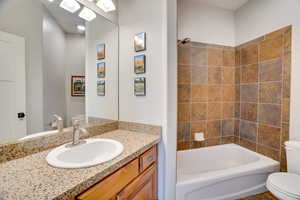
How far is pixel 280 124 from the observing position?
5.60 feet

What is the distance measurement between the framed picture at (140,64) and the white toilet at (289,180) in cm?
167

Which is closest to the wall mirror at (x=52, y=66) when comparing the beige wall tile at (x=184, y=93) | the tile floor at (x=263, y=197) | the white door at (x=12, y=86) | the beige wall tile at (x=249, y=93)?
the white door at (x=12, y=86)

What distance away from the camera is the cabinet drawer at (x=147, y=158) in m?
1.06

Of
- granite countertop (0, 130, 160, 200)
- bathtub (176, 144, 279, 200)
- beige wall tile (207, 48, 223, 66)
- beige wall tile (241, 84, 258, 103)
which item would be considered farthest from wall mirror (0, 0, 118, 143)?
beige wall tile (241, 84, 258, 103)

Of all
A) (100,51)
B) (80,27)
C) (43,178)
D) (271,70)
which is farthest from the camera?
(271,70)

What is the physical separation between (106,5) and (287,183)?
2488 millimetres

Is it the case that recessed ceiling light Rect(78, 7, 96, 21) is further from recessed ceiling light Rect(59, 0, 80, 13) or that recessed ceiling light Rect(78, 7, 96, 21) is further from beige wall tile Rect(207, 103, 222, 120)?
beige wall tile Rect(207, 103, 222, 120)

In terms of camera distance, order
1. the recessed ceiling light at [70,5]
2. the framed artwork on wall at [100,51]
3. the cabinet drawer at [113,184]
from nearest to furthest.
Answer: the cabinet drawer at [113,184] < the recessed ceiling light at [70,5] < the framed artwork on wall at [100,51]

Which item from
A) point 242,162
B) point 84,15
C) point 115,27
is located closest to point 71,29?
point 84,15

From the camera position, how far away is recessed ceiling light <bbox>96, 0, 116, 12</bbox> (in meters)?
1.41

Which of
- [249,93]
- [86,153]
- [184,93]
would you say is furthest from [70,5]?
[249,93]

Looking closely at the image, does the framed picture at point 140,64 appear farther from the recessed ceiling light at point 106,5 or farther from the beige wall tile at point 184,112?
the beige wall tile at point 184,112

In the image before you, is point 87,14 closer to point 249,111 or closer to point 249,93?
point 249,93

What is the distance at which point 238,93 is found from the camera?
227cm
